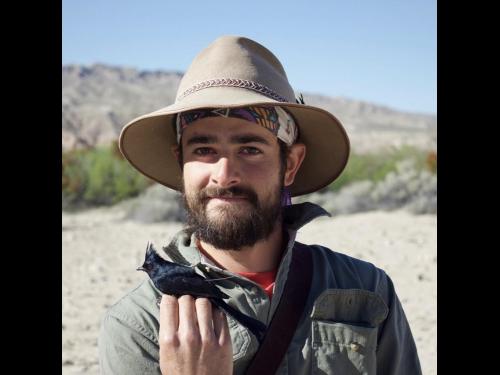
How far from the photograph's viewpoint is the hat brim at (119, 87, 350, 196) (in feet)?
7.99

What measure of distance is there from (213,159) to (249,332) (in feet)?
1.84

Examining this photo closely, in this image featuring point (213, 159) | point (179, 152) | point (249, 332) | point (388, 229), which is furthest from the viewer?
point (388, 229)

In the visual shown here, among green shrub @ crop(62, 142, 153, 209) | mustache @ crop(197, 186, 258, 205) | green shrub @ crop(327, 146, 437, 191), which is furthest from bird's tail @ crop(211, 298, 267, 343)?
green shrub @ crop(62, 142, 153, 209)

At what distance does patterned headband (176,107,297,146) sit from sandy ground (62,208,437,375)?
12.6ft

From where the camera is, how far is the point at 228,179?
2.17 meters

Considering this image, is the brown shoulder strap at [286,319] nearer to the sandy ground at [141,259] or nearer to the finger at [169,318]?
the finger at [169,318]

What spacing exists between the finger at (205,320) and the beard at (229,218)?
464mm

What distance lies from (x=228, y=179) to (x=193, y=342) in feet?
1.97

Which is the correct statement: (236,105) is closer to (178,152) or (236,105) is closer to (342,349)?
(178,152)

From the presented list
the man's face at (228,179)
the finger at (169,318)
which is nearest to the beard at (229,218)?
the man's face at (228,179)

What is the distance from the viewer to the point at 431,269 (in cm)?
959
